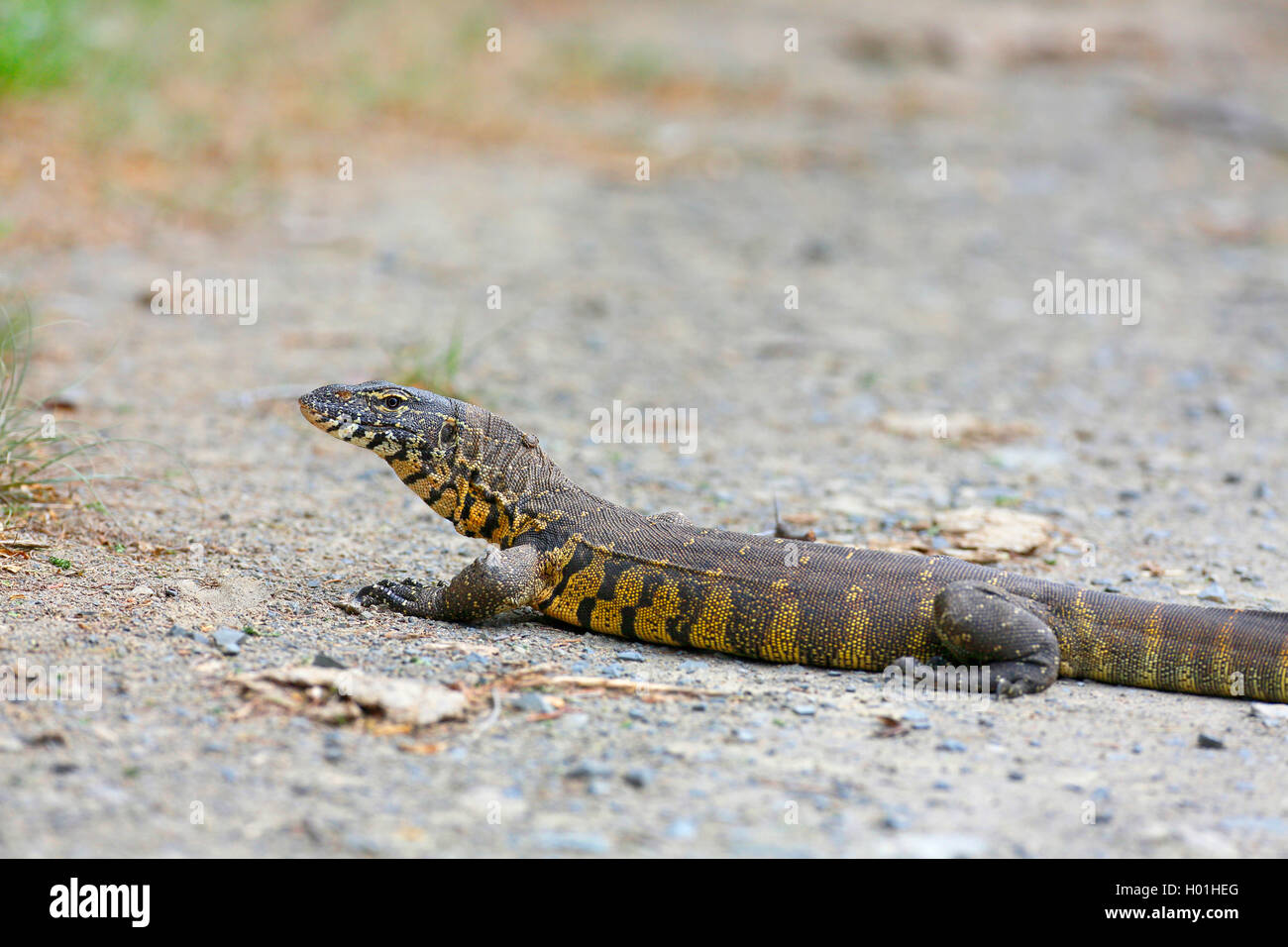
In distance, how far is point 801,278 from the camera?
1397cm

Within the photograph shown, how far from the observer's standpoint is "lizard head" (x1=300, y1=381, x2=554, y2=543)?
6.52 meters

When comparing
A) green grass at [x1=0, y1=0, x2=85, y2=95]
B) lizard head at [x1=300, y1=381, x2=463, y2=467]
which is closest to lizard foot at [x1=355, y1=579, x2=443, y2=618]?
lizard head at [x1=300, y1=381, x2=463, y2=467]

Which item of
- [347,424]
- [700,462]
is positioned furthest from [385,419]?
[700,462]

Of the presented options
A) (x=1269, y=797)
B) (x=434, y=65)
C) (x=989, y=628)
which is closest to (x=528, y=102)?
(x=434, y=65)

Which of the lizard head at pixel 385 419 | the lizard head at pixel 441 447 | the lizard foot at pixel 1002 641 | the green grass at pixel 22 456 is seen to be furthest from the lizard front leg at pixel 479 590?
the lizard foot at pixel 1002 641

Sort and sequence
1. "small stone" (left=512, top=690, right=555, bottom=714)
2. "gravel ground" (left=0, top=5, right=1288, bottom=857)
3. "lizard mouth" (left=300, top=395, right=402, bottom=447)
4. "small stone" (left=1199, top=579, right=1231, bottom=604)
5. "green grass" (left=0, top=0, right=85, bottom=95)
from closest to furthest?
1. "gravel ground" (left=0, top=5, right=1288, bottom=857)
2. "small stone" (left=512, top=690, right=555, bottom=714)
3. "lizard mouth" (left=300, top=395, right=402, bottom=447)
4. "small stone" (left=1199, top=579, right=1231, bottom=604)
5. "green grass" (left=0, top=0, right=85, bottom=95)

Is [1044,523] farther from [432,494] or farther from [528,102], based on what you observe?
[528,102]

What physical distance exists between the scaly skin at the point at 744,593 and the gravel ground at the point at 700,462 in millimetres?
163

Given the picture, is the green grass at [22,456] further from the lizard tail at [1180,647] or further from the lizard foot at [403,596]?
the lizard tail at [1180,647]

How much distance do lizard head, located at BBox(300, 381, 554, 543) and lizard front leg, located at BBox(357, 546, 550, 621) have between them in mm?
344

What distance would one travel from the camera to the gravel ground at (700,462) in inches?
177

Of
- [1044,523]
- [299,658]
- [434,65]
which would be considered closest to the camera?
[299,658]

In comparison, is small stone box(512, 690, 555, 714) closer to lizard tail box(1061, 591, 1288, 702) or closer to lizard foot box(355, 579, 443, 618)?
lizard foot box(355, 579, 443, 618)
